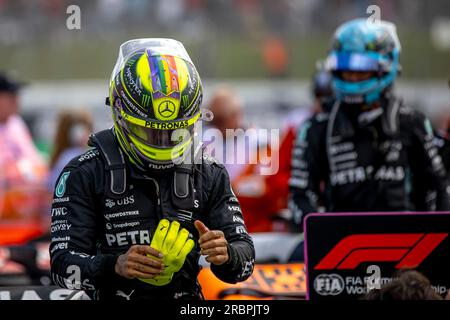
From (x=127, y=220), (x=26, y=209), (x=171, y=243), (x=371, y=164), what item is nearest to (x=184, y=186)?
(x=127, y=220)

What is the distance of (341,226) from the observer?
203 inches

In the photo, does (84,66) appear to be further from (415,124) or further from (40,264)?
(415,124)

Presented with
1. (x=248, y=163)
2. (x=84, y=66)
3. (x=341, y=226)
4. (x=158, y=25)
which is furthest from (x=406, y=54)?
(x=341, y=226)

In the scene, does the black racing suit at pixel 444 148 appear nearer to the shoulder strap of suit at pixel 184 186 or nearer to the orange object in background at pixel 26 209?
the shoulder strap of suit at pixel 184 186

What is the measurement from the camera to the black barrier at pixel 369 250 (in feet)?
16.9

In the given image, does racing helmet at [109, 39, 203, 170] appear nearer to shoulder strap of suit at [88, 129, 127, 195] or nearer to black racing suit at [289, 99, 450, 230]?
shoulder strap of suit at [88, 129, 127, 195]

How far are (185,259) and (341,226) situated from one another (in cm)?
102

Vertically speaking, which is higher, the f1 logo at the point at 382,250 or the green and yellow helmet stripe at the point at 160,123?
the green and yellow helmet stripe at the point at 160,123

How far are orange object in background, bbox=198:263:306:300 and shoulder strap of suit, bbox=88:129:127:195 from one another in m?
1.36

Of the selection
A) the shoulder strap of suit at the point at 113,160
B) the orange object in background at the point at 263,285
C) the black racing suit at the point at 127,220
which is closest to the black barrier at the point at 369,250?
the orange object in background at the point at 263,285

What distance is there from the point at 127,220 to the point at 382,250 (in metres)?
1.43

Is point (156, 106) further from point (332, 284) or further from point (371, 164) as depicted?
point (371, 164)

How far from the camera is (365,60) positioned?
7.06 meters

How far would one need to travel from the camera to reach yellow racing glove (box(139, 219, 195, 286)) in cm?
416
